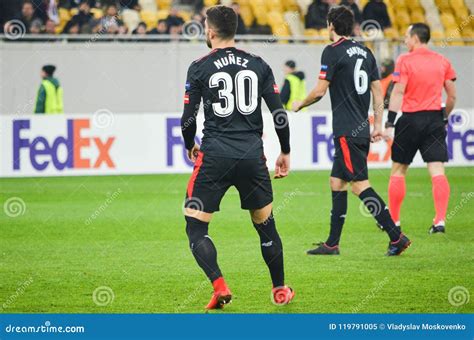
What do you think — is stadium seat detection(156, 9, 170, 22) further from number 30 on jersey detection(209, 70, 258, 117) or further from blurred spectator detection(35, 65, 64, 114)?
number 30 on jersey detection(209, 70, 258, 117)

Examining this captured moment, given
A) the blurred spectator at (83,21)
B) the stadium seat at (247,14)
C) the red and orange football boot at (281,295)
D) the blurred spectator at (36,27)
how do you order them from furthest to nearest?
the stadium seat at (247,14), the blurred spectator at (83,21), the blurred spectator at (36,27), the red and orange football boot at (281,295)

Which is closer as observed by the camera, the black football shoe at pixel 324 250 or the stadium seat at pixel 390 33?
the black football shoe at pixel 324 250

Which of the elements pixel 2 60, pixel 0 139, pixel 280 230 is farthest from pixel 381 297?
pixel 2 60

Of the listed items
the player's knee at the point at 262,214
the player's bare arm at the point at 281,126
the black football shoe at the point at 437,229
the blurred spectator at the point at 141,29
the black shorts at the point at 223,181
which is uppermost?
the blurred spectator at the point at 141,29

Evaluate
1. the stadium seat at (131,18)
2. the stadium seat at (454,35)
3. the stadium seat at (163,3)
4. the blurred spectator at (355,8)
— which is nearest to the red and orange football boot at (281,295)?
the stadium seat at (131,18)

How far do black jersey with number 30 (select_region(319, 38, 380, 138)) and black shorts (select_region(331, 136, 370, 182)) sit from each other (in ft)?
0.19

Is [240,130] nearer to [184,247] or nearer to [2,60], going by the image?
[184,247]

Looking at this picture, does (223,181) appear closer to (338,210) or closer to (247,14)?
(338,210)

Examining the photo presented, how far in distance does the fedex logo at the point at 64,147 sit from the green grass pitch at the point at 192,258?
1438 millimetres

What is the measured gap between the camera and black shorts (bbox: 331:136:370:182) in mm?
9213

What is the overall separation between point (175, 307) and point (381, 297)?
1.57 m

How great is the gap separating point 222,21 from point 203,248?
154 centimetres

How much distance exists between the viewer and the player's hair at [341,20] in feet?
30.1

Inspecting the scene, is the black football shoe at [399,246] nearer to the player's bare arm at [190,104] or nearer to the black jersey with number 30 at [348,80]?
the black jersey with number 30 at [348,80]
